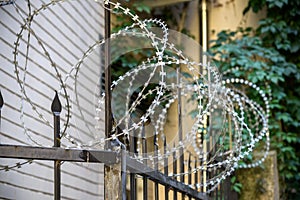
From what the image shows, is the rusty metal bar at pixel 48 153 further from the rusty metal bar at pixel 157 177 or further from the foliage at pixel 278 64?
the foliage at pixel 278 64

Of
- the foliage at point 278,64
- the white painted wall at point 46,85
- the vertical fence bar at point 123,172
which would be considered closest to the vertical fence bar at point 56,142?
the vertical fence bar at point 123,172

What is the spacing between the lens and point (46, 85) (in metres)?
4.06

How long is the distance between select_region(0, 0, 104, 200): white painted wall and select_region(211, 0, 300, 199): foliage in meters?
1.43

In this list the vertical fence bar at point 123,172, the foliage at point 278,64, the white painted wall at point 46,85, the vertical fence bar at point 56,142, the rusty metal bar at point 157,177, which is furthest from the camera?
the foliage at point 278,64

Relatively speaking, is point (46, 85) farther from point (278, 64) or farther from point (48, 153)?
point (278, 64)

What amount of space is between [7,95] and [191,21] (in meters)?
3.80

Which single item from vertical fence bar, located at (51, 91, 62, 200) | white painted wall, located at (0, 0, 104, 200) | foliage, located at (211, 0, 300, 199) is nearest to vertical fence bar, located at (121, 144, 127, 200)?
vertical fence bar, located at (51, 91, 62, 200)

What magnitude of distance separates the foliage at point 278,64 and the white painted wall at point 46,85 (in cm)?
143

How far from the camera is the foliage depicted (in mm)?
5969

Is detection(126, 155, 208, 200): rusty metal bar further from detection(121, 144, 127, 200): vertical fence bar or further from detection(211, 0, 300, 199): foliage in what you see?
detection(211, 0, 300, 199): foliage

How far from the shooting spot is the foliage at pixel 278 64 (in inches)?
235

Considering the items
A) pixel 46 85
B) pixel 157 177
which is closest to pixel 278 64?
pixel 46 85

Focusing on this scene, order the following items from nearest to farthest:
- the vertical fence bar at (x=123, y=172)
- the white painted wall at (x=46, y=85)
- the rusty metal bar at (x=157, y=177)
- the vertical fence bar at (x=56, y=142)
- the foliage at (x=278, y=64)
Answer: the vertical fence bar at (x=56, y=142), the vertical fence bar at (x=123, y=172), the rusty metal bar at (x=157, y=177), the white painted wall at (x=46, y=85), the foliage at (x=278, y=64)

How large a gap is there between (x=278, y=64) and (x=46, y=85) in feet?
9.13
